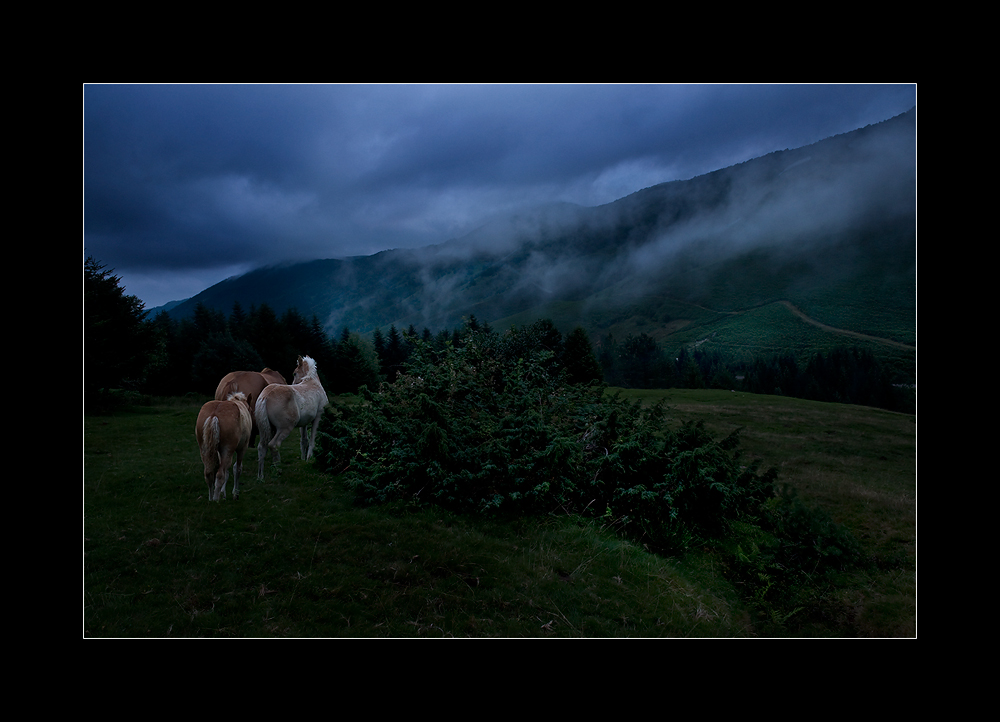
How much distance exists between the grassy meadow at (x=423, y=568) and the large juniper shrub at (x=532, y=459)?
36cm

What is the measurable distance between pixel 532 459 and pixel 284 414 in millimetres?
4485

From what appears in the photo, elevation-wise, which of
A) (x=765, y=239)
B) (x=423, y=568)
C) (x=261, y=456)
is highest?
(x=765, y=239)

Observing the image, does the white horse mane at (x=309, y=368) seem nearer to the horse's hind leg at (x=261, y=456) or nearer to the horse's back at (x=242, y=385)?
the horse's back at (x=242, y=385)

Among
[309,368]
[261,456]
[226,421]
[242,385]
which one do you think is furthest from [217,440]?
[309,368]

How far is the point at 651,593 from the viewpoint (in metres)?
3.30

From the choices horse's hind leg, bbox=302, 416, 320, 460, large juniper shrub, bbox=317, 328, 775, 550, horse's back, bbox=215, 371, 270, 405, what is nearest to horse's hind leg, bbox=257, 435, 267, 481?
horse's back, bbox=215, 371, 270, 405

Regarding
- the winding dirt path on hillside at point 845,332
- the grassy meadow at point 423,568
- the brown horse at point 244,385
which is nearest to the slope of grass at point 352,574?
the grassy meadow at point 423,568

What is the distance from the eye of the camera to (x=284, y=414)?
244 inches

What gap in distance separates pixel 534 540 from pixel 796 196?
1139 centimetres

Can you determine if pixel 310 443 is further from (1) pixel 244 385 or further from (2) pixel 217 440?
(2) pixel 217 440

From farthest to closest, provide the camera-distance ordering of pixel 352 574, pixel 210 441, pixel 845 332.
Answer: pixel 845 332 < pixel 210 441 < pixel 352 574

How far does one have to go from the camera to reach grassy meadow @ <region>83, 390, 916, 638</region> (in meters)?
2.78
